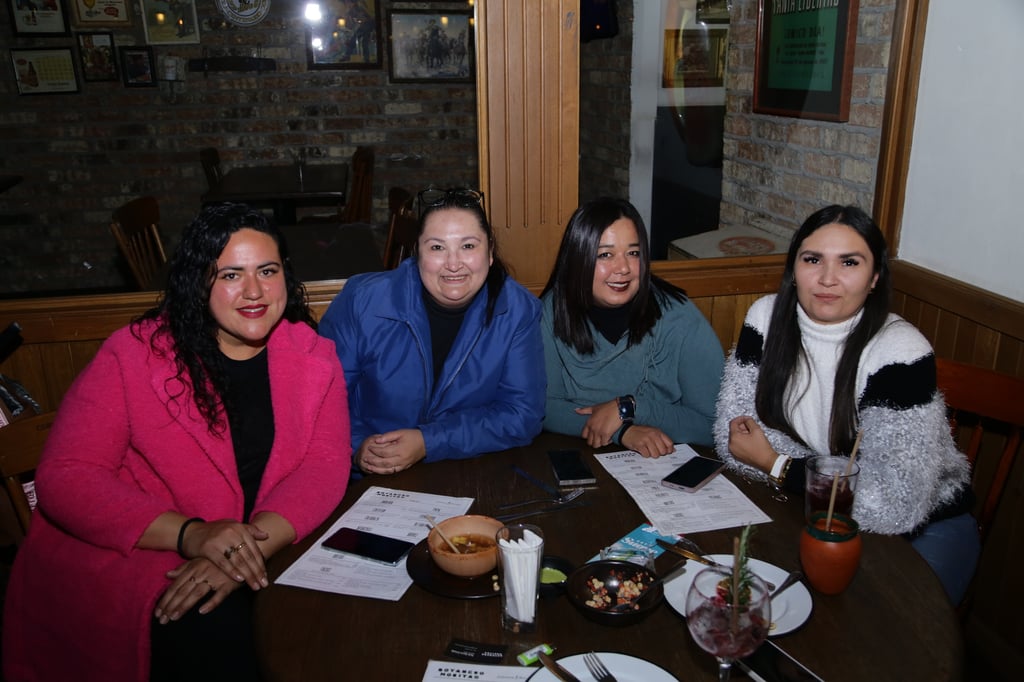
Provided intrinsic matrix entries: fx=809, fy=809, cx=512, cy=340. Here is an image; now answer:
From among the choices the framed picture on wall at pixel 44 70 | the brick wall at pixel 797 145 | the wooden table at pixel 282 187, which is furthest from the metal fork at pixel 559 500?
the framed picture on wall at pixel 44 70

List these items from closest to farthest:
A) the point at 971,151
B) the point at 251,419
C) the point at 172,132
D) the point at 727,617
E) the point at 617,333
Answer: the point at 727,617 < the point at 251,419 < the point at 617,333 < the point at 971,151 < the point at 172,132

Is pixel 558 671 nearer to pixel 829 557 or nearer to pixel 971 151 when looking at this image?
pixel 829 557

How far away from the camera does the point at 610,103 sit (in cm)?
352

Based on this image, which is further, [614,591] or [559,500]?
[559,500]

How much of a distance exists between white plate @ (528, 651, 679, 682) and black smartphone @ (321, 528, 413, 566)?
36 cm

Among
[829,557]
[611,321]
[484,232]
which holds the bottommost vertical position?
[829,557]

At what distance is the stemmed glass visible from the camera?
3.28 ft

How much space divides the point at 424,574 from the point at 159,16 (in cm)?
508

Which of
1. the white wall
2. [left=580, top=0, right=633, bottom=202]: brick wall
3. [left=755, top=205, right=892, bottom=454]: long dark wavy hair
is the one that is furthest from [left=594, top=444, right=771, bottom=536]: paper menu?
[left=580, top=0, right=633, bottom=202]: brick wall

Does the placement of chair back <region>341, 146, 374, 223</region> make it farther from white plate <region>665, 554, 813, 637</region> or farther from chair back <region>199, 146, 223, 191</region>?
white plate <region>665, 554, 813, 637</region>

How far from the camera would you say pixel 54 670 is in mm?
1561

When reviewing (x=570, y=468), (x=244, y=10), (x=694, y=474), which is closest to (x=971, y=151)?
(x=694, y=474)

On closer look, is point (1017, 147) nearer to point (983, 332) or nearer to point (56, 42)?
point (983, 332)

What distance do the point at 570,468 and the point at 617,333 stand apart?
56 centimetres
